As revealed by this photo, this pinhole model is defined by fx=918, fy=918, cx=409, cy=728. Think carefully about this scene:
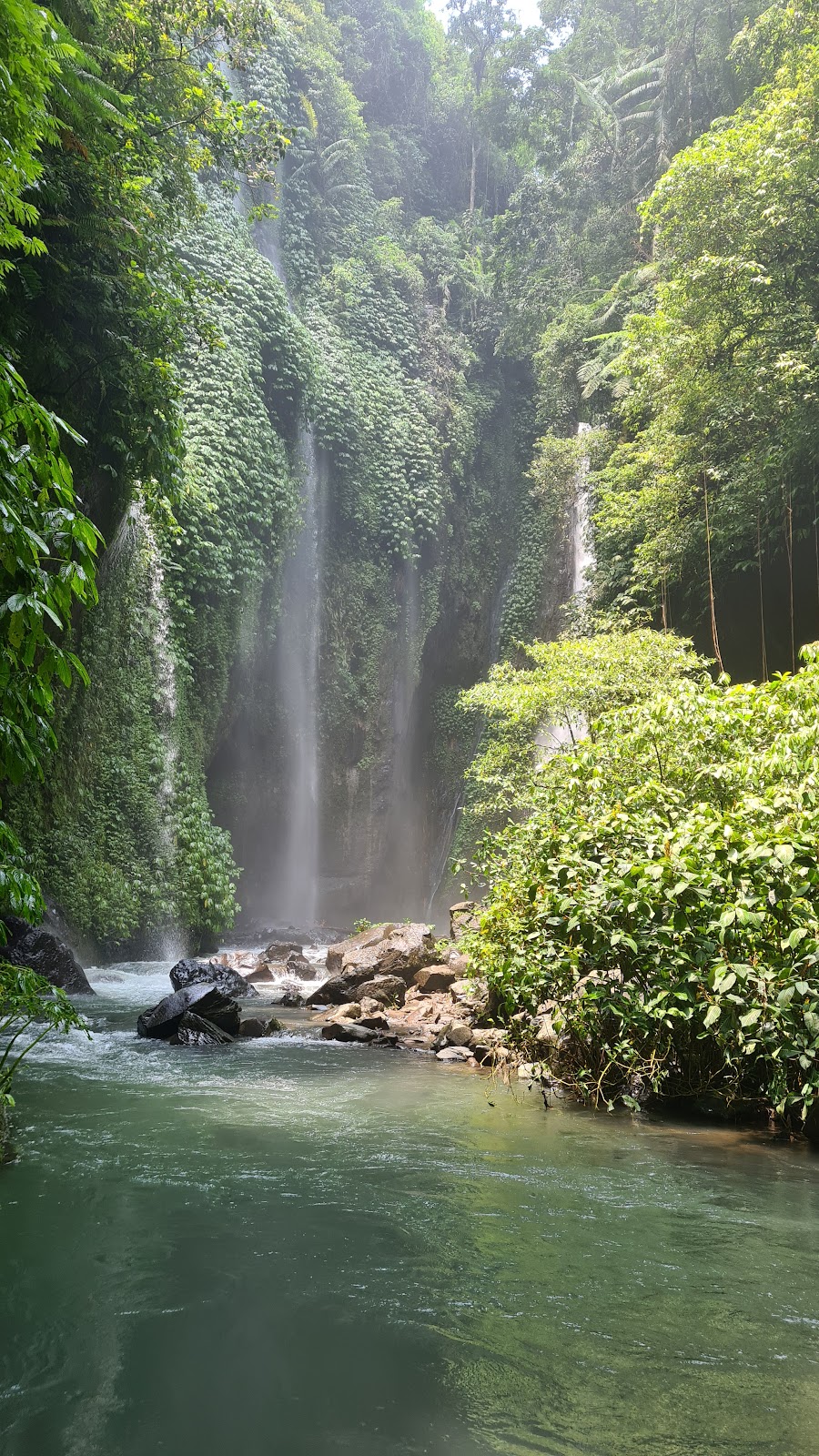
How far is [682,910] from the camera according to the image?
532 cm

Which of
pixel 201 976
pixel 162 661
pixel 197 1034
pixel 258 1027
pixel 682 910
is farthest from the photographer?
pixel 162 661

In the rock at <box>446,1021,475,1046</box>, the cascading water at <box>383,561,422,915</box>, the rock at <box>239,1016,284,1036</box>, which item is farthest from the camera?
the cascading water at <box>383,561,422,915</box>

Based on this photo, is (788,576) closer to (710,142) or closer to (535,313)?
(710,142)

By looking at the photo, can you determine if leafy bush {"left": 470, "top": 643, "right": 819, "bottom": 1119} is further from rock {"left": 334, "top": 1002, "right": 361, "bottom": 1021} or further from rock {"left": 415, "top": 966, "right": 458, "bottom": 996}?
rock {"left": 415, "top": 966, "right": 458, "bottom": 996}

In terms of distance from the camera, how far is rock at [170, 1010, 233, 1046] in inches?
311

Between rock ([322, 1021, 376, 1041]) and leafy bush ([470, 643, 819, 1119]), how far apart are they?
5.62ft

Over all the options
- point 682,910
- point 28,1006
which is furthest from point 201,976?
point 28,1006

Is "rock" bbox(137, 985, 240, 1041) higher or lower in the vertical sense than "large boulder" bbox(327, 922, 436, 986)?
lower

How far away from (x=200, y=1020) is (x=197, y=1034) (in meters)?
0.14

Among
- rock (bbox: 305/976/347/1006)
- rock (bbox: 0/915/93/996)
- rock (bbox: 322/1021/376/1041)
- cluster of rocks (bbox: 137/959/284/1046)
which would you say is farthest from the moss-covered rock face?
rock (bbox: 322/1021/376/1041)

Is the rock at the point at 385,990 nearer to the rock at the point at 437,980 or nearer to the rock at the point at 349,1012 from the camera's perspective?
the rock at the point at 437,980

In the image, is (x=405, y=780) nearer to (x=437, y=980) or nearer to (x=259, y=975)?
(x=259, y=975)

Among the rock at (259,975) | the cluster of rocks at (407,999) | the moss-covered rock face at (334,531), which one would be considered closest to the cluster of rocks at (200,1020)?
the cluster of rocks at (407,999)

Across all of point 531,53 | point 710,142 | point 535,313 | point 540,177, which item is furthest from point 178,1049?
point 531,53
